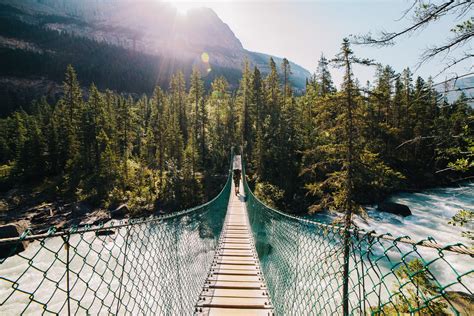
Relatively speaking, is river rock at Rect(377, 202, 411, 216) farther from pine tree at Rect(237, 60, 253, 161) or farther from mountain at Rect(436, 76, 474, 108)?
mountain at Rect(436, 76, 474, 108)

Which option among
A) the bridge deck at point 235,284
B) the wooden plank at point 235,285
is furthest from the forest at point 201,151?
the wooden plank at point 235,285

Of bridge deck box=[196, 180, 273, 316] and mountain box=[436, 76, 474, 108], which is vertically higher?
mountain box=[436, 76, 474, 108]

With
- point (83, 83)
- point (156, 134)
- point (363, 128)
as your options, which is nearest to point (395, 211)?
point (363, 128)

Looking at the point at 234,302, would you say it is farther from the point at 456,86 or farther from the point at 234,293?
the point at 456,86

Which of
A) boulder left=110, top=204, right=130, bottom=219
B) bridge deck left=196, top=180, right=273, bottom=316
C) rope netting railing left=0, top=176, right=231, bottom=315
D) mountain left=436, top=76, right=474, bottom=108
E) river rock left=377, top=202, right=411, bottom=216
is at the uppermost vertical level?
mountain left=436, top=76, right=474, bottom=108

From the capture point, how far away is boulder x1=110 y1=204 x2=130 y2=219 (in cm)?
2317

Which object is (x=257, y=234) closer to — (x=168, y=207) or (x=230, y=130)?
(x=168, y=207)

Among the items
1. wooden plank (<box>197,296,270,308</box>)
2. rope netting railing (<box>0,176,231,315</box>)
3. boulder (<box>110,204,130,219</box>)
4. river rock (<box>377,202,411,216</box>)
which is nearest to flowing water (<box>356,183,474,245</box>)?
river rock (<box>377,202,411,216</box>)

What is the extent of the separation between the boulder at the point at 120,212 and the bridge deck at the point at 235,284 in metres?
19.1

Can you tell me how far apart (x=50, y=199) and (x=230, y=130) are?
21.1 meters

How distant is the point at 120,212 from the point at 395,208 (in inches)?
870

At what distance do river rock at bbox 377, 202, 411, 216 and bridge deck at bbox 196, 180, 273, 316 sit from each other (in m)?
16.1

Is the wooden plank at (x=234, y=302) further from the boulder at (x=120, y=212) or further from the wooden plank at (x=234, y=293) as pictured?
the boulder at (x=120, y=212)

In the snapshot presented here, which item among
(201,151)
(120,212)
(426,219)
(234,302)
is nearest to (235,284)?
(234,302)
